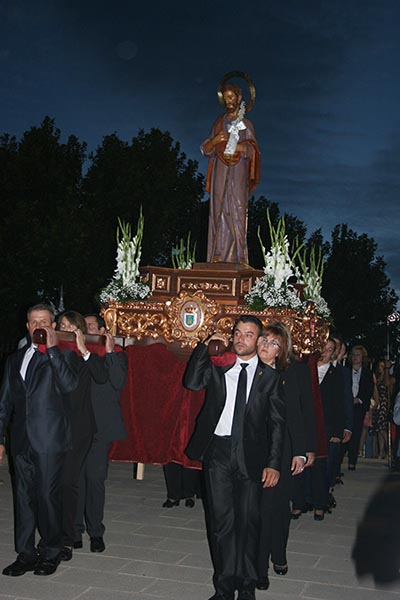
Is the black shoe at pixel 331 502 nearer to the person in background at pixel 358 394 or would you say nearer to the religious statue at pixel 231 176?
the person in background at pixel 358 394

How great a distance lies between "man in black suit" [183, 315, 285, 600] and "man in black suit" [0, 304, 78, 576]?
105 cm

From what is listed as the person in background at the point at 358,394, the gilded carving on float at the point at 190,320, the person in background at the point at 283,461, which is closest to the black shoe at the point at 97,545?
the person in background at the point at 283,461

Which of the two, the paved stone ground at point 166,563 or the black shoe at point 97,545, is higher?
the black shoe at point 97,545

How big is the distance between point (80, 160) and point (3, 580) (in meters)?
27.6

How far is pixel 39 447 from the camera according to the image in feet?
18.5

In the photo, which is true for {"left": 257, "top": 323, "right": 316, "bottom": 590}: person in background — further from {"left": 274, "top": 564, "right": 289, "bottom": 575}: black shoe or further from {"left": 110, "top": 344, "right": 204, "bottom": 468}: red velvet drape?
{"left": 110, "top": 344, "right": 204, "bottom": 468}: red velvet drape

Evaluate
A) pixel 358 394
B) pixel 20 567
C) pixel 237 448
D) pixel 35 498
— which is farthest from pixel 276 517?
pixel 358 394

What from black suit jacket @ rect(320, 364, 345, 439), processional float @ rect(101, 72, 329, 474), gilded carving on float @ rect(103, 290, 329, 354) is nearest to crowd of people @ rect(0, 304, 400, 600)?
processional float @ rect(101, 72, 329, 474)

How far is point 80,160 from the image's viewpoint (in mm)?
31938

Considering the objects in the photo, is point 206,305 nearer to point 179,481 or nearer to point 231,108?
point 179,481

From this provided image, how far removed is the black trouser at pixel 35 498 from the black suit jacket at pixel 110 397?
97 cm

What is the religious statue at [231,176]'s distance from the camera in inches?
479

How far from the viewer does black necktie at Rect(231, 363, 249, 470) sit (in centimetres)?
514

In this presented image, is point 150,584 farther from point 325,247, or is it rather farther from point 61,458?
point 325,247
